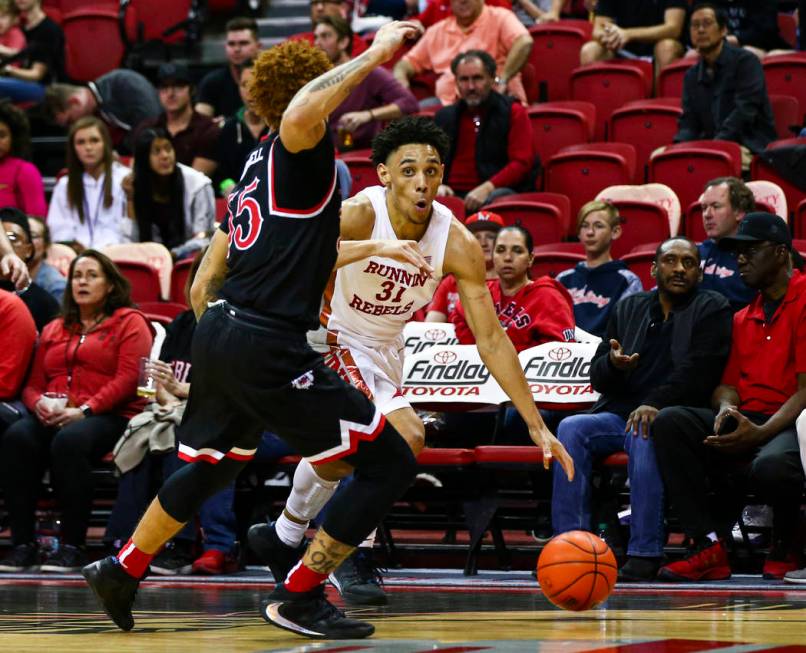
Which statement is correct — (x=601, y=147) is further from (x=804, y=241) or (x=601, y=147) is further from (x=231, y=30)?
(x=231, y=30)

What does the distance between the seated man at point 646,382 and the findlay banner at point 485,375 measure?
0.61 ft

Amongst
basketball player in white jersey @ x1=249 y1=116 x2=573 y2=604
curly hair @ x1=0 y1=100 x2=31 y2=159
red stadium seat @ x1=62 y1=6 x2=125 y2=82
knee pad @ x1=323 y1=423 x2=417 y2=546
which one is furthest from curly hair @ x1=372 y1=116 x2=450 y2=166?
red stadium seat @ x1=62 y1=6 x2=125 y2=82

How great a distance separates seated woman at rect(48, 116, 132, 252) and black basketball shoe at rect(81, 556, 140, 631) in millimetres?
6588

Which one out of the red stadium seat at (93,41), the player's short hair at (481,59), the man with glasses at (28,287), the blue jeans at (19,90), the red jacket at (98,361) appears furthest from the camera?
the red stadium seat at (93,41)

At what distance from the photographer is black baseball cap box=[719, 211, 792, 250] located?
7.69m

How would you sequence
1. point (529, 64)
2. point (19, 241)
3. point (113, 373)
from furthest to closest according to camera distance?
point (529, 64)
point (19, 241)
point (113, 373)

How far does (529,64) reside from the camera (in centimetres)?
1304

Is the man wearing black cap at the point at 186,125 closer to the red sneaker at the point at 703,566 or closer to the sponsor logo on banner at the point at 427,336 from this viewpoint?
the sponsor logo on banner at the point at 427,336

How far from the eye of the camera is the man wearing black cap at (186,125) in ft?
A: 40.3

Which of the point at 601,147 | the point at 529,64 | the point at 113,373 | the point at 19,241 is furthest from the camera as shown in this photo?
the point at 529,64

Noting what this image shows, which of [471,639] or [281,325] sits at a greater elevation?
[281,325]

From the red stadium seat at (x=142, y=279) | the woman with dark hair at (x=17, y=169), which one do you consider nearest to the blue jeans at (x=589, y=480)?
the red stadium seat at (x=142, y=279)

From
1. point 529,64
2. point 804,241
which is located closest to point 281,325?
point 804,241

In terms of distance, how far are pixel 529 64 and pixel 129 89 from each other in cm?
363
